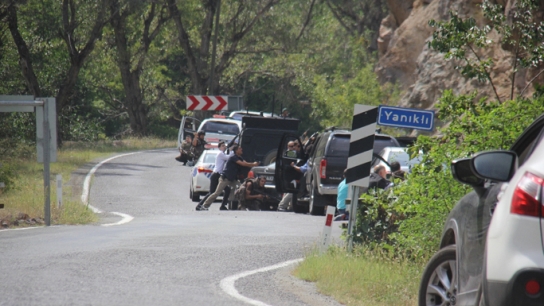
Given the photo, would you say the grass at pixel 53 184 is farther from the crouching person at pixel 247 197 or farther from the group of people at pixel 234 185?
the crouching person at pixel 247 197

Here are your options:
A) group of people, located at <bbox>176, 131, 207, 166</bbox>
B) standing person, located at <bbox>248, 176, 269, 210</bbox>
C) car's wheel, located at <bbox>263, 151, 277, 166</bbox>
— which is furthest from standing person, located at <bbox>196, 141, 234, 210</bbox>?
group of people, located at <bbox>176, 131, 207, 166</bbox>

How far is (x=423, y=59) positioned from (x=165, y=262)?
2914 centimetres

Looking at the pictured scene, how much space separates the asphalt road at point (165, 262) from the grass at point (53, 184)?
1.03 metres

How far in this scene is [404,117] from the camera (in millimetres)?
11773

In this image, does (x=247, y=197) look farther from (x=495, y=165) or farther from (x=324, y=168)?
(x=495, y=165)

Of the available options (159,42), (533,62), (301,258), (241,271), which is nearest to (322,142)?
(533,62)

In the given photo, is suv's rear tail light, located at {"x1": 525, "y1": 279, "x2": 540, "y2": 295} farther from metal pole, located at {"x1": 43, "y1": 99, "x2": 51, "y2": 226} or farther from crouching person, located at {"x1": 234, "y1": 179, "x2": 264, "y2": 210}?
crouching person, located at {"x1": 234, "y1": 179, "x2": 264, "y2": 210}

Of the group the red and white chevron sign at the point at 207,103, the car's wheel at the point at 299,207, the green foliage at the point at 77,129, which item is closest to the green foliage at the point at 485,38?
the car's wheel at the point at 299,207

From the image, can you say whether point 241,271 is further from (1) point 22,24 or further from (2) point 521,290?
(1) point 22,24

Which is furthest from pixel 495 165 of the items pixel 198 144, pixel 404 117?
pixel 198 144

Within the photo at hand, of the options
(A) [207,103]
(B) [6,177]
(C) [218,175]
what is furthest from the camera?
(A) [207,103]

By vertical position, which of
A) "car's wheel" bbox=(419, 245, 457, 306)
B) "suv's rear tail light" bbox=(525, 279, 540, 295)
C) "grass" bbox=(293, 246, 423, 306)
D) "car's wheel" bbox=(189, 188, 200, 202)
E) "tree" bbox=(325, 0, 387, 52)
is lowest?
"car's wheel" bbox=(189, 188, 200, 202)

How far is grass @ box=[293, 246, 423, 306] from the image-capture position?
25.9 ft

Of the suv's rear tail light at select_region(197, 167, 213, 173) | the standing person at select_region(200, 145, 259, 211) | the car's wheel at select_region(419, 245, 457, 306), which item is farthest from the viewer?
the suv's rear tail light at select_region(197, 167, 213, 173)
